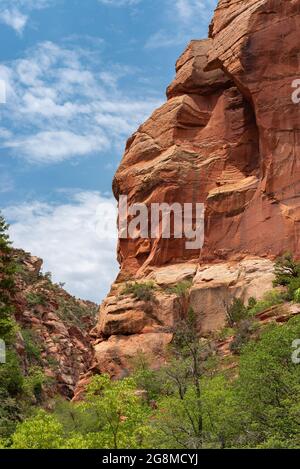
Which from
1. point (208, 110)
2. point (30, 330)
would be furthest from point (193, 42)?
point (30, 330)

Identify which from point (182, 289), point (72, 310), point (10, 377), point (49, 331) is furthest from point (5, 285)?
point (72, 310)

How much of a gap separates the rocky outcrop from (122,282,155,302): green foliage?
9419mm

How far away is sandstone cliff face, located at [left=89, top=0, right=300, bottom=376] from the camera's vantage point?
40.7 meters

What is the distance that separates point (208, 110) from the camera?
4941 cm

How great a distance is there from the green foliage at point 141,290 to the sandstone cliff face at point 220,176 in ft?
0.93

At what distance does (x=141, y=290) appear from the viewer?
42.0 meters

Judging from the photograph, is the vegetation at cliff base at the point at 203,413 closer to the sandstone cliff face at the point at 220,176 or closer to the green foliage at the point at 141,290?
the sandstone cliff face at the point at 220,176

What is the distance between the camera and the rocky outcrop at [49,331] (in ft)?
180

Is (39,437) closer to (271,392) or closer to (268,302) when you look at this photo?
(271,392)

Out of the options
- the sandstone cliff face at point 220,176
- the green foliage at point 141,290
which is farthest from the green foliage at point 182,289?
the green foliage at point 141,290

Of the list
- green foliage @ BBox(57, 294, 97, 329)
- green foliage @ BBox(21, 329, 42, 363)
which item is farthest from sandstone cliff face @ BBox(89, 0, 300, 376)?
green foliage @ BBox(57, 294, 97, 329)

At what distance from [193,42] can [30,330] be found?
27456mm

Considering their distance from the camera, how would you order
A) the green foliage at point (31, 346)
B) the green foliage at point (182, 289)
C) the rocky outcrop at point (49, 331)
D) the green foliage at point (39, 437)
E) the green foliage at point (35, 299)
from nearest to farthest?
the green foliage at point (39, 437) → the green foliage at point (182, 289) → the green foliage at point (31, 346) → the rocky outcrop at point (49, 331) → the green foliage at point (35, 299)

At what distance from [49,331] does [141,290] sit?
83.2ft
